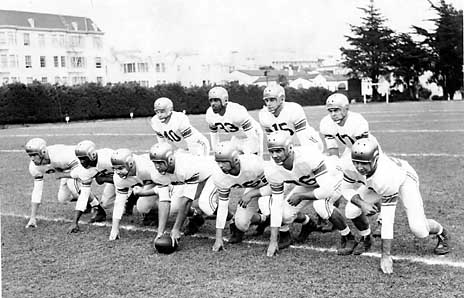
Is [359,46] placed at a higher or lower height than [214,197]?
higher

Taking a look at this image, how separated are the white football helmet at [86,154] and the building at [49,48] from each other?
130 feet

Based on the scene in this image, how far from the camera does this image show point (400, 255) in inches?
212

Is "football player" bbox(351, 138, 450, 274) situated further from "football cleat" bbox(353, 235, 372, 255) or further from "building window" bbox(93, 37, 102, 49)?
"building window" bbox(93, 37, 102, 49)

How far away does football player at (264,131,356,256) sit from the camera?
5590 mm

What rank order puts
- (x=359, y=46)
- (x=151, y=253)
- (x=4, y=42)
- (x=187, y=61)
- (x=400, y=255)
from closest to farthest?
(x=400, y=255), (x=151, y=253), (x=4, y=42), (x=359, y=46), (x=187, y=61)

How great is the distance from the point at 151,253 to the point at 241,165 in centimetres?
130

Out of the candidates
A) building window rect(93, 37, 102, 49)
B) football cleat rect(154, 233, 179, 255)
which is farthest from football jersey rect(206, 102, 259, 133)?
building window rect(93, 37, 102, 49)

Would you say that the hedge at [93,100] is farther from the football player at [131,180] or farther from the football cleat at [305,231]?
the football cleat at [305,231]

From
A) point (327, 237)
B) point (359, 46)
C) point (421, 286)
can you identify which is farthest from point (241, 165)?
point (359, 46)

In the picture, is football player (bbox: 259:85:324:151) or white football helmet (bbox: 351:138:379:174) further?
football player (bbox: 259:85:324:151)

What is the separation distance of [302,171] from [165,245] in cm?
158

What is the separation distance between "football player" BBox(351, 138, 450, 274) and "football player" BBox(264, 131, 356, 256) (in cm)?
47

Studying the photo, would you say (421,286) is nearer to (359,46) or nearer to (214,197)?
(214,197)

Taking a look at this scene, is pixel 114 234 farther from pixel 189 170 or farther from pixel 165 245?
pixel 189 170
